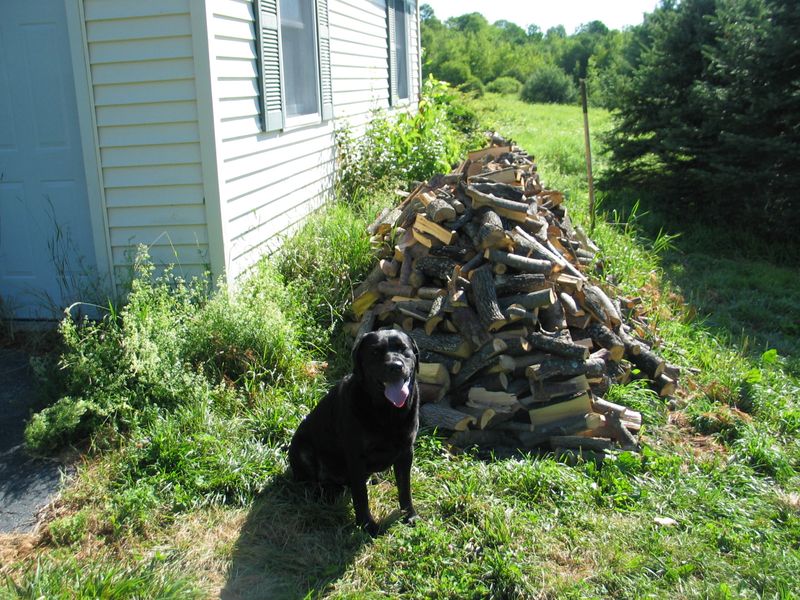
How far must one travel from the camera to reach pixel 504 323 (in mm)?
4625

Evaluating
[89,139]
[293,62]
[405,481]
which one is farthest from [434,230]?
[293,62]

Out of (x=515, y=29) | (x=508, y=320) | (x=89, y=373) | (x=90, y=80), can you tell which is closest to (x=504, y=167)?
(x=508, y=320)

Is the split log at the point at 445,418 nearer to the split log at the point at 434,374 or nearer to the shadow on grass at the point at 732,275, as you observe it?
the split log at the point at 434,374

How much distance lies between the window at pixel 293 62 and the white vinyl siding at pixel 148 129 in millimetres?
1057

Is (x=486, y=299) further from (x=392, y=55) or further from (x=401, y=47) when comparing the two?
(x=401, y=47)

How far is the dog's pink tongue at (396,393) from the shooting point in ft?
10.3

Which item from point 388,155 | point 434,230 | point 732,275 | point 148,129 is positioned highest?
point 148,129

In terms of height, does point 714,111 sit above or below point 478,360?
above

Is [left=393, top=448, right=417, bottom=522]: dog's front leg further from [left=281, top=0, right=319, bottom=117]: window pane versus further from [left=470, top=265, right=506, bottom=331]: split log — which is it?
[left=281, top=0, right=319, bottom=117]: window pane

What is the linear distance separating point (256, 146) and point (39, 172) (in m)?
1.68

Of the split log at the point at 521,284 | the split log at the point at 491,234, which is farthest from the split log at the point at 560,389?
the split log at the point at 491,234

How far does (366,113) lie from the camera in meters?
9.64

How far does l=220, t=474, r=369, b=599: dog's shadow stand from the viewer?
10.4 feet

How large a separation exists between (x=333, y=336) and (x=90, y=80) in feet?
8.42
